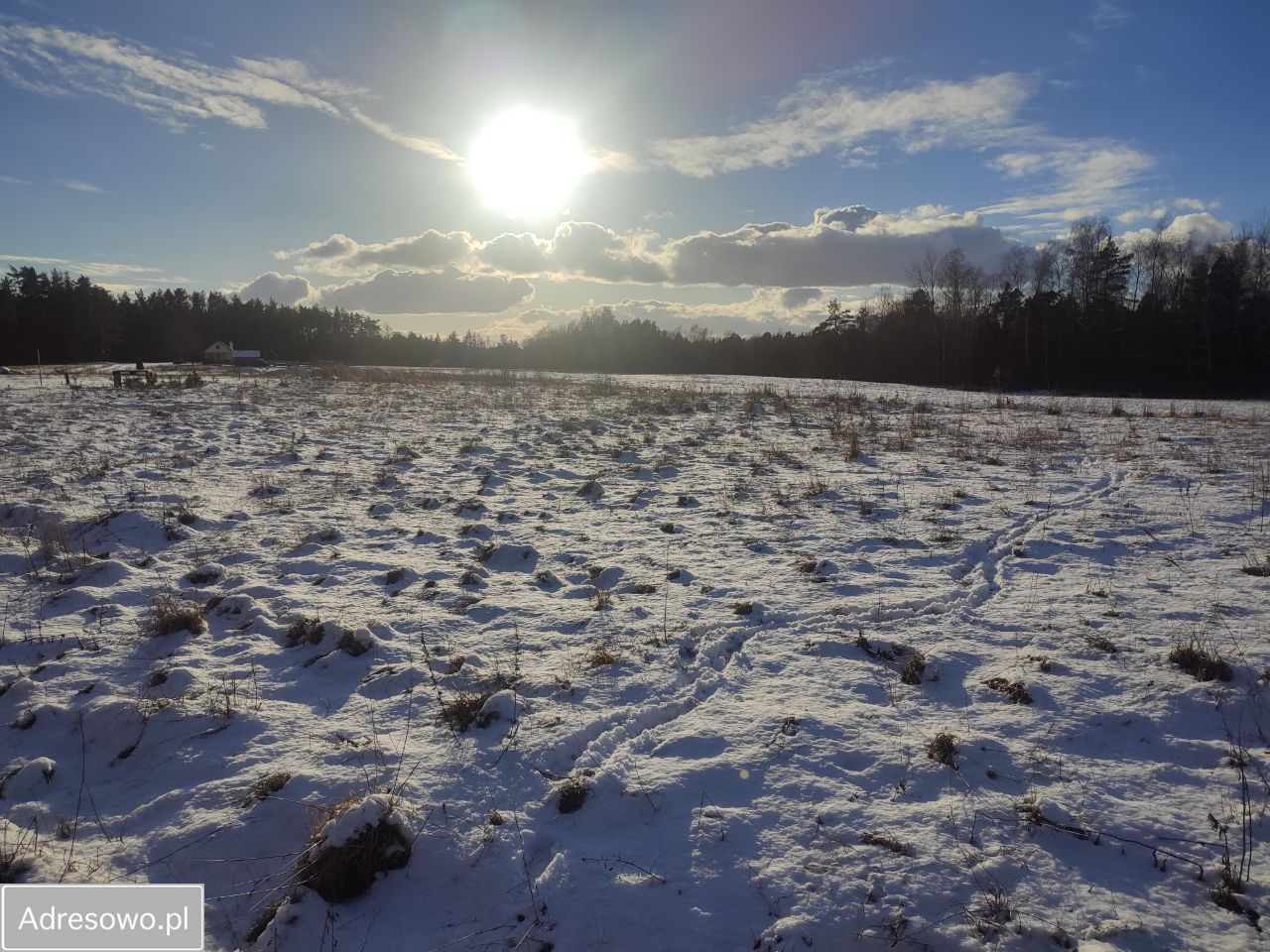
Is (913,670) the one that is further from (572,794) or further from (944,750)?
(572,794)

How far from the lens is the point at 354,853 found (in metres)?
3.34

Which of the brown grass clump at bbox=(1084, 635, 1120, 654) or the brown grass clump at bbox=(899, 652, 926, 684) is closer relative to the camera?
the brown grass clump at bbox=(899, 652, 926, 684)

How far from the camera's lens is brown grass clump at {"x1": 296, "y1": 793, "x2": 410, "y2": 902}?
129 inches

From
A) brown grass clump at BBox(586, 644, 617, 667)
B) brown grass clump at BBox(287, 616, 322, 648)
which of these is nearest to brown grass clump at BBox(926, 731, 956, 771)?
brown grass clump at BBox(586, 644, 617, 667)

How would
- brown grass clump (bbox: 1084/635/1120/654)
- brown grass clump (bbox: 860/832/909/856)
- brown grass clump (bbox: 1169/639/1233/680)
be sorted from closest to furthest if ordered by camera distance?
brown grass clump (bbox: 860/832/909/856), brown grass clump (bbox: 1169/639/1233/680), brown grass clump (bbox: 1084/635/1120/654)

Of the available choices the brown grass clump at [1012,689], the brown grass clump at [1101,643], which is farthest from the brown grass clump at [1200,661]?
the brown grass clump at [1012,689]

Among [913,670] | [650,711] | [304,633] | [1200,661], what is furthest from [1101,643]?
[304,633]

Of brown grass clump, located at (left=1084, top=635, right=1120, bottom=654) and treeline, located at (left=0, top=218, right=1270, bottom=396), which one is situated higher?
treeline, located at (left=0, top=218, right=1270, bottom=396)

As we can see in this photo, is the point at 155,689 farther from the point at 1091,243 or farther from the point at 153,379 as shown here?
the point at 1091,243

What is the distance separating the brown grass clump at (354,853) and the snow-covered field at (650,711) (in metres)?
0.01

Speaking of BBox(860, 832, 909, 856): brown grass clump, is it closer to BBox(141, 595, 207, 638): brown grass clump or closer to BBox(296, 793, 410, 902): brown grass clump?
BBox(296, 793, 410, 902): brown grass clump

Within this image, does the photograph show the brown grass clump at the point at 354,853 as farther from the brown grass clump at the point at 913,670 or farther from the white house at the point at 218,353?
the white house at the point at 218,353

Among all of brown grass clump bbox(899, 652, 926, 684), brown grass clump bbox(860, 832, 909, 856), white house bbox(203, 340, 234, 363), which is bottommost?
brown grass clump bbox(860, 832, 909, 856)

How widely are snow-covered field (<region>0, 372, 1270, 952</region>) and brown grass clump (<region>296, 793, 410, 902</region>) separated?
0.01m
